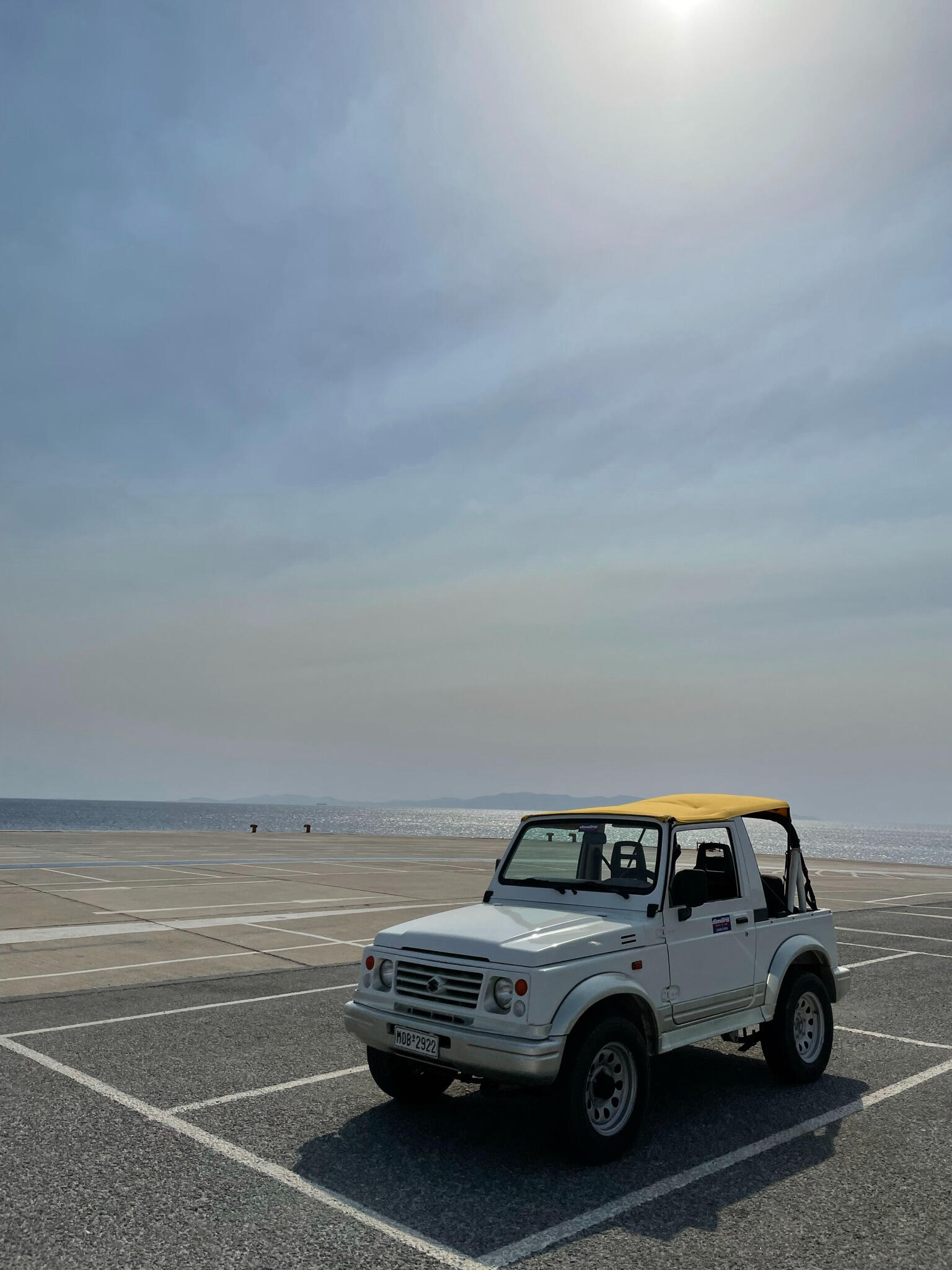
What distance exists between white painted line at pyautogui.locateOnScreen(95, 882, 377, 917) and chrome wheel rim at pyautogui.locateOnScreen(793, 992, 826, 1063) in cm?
1228

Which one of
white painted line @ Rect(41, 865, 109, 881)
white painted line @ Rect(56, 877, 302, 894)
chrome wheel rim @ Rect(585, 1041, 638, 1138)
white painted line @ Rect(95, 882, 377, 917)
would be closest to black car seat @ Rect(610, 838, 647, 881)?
chrome wheel rim @ Rect(585, 1041, 638, 1138)

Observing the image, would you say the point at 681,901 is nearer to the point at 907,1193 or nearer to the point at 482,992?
the point at 482,992

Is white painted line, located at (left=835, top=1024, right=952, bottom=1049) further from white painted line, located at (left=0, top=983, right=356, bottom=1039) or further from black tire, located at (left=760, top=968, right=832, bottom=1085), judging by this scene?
white painted line, located at (left=0, top=983, right=356, bottom=1039)

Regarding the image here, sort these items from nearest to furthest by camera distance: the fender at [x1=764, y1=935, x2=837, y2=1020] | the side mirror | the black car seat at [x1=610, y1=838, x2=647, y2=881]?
1. the side mirror
2. the black car seat at [x1=610, y1=838, x2=647, y2=881]
3. the fender at [x1=764, y1=935, x2=837, y2=1020]

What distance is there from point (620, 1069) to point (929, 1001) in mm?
6399

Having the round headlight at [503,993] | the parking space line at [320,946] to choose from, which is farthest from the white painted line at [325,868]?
the round headlight at [503,993]

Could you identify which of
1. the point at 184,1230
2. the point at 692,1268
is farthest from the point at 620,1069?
the point at 184,1230

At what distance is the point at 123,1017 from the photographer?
8961 mm

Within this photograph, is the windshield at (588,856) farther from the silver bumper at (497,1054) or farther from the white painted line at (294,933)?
the white painted line at (294,933)

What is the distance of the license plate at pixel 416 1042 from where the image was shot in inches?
219

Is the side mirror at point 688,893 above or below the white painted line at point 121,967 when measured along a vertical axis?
above

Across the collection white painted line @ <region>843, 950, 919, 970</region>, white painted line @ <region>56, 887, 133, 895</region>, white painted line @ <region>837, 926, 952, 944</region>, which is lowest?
white painted line @ <region>837, 926, 952, 944</region>

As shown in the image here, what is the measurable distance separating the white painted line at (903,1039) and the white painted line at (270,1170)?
579 centimetres

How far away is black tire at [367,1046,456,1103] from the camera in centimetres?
629
